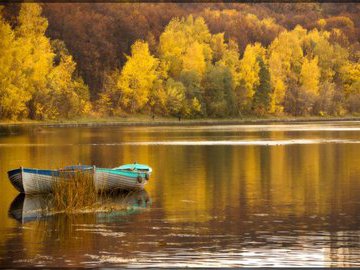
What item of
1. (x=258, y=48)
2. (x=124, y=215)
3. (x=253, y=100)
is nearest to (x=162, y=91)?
(x=253, y=100)

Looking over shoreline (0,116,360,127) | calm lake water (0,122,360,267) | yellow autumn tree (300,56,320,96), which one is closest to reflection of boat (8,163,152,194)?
calm lake water (0,122,360,267)

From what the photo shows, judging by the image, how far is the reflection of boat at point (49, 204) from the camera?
3197 centimetres

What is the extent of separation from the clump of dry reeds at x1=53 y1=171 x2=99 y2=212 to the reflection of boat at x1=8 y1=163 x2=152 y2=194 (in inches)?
62.7

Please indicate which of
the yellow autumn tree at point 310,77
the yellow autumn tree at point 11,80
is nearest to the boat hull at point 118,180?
the yellow autumn tree at point 11,80

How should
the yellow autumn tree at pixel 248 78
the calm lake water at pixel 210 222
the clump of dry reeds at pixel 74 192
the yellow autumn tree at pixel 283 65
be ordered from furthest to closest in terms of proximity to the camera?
the yellow autumn tree at pixel 283 65, the yellow autumn tree at pixel 248 78, the clump of dry reeds at pixel 74 192, the calm lake water at pixel 210 222

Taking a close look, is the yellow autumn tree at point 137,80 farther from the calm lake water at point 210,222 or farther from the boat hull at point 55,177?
the boat hull at point 55,177

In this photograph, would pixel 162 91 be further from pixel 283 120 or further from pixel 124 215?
pixel 124 215

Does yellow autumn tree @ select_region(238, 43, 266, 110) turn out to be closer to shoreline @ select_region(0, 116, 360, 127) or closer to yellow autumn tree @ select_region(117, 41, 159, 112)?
shoreline @ select_region(0, 116, 360, 127)

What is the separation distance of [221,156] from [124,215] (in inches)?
1241

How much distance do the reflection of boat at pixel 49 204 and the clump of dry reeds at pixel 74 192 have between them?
0.54 m

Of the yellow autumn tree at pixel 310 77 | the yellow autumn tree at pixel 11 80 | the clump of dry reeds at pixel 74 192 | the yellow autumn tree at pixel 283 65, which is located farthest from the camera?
the yellow autumn tree at pixel 310 77

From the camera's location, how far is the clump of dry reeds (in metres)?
32.2

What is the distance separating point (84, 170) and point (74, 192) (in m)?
1.99

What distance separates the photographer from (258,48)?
17662cm
